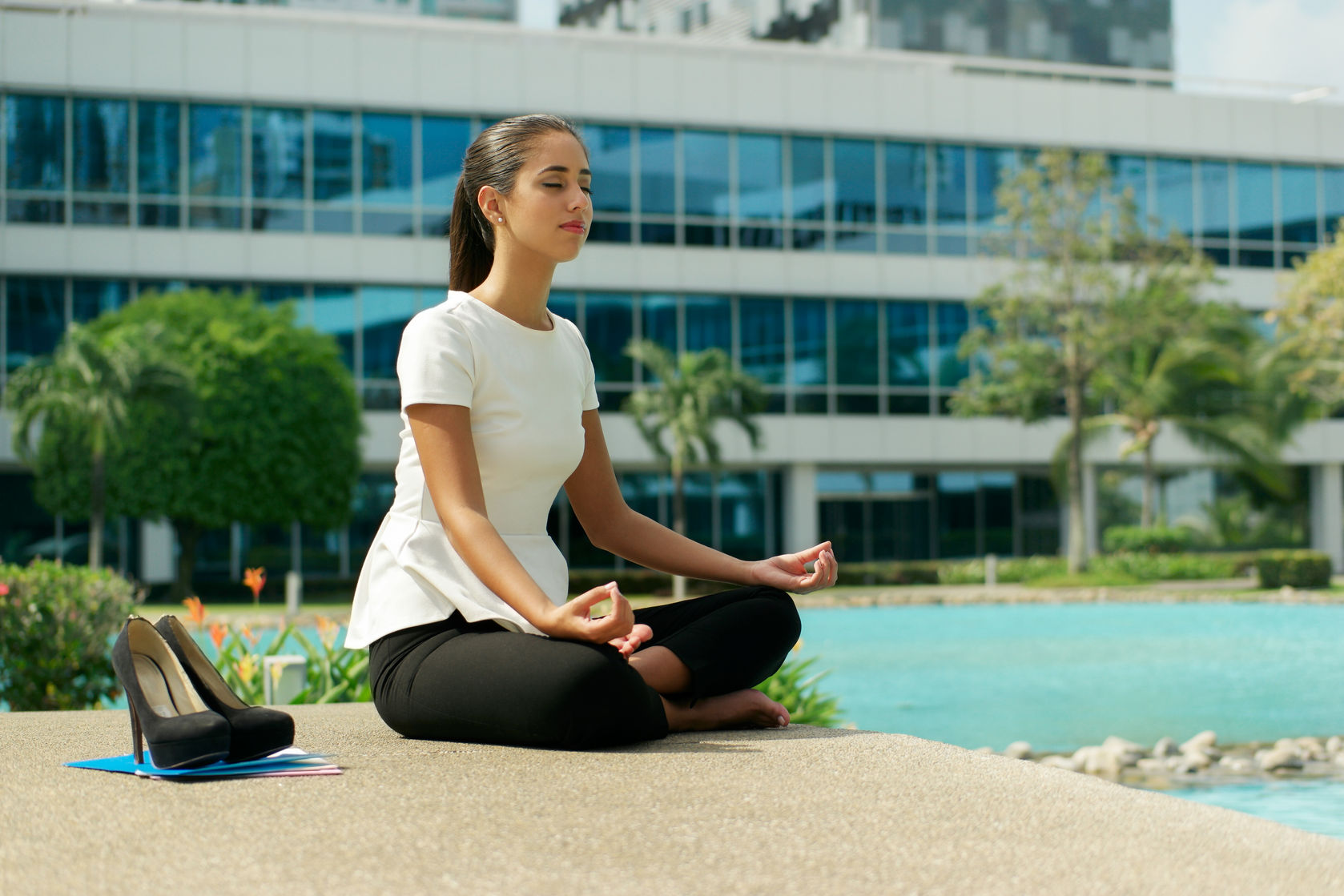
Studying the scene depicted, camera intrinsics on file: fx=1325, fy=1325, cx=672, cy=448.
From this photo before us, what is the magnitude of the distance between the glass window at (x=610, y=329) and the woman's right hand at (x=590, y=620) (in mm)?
25139

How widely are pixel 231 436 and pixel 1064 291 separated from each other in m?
15.4

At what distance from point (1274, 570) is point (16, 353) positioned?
24097mm

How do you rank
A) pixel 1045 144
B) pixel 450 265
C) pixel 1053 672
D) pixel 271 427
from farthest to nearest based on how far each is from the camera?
pixel 1045 144 → pixel 271 427 → pixel 1053 672 → pixel 450 265

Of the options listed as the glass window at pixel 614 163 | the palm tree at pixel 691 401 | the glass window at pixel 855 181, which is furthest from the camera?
the glass window at pixel 855 181

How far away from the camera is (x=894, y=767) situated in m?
2.83

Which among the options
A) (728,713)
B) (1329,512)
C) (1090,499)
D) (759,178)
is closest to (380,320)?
(759,178)

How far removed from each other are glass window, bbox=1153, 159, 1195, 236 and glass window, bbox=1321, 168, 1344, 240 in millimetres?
3757

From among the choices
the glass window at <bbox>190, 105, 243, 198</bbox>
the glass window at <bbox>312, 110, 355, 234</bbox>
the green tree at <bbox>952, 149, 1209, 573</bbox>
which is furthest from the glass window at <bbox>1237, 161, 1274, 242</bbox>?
the glass window at <bbox>190, 105, 243, 198</bbox>

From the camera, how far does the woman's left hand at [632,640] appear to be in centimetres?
292

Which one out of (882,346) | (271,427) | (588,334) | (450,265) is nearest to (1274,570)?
(882,346)

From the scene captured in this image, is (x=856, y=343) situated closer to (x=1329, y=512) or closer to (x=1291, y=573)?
(x=1291, y=573)

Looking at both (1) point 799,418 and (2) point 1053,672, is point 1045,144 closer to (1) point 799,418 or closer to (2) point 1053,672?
(1) point 799,418

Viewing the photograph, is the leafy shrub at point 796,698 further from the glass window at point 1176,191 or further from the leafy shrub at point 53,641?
the glass window at point 1176,191

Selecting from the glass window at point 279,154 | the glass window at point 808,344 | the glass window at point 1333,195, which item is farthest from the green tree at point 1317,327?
the glass window at point 279,154
